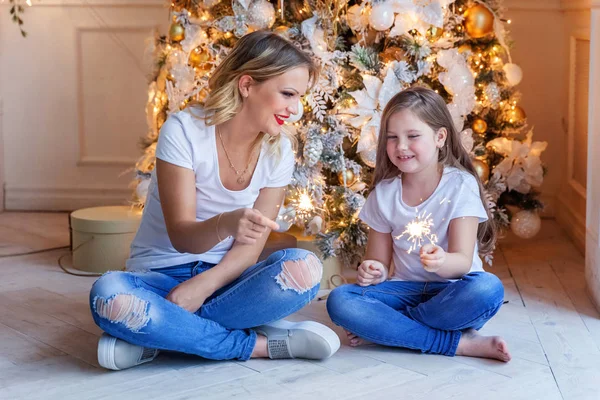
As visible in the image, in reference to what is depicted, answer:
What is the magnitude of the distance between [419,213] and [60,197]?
2221 millimetres

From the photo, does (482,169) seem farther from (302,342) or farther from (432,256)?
(302,342)

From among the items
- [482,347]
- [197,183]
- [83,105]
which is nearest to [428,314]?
[482,347]

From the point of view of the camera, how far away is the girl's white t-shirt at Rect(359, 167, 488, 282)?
6.02ft

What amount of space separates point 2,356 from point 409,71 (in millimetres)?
1291

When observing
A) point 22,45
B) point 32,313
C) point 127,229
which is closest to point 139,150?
point 22,45

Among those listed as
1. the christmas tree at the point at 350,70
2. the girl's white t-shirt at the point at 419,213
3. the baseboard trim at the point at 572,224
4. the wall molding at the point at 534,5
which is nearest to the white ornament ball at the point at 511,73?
the christmas tree at the point at 350,70

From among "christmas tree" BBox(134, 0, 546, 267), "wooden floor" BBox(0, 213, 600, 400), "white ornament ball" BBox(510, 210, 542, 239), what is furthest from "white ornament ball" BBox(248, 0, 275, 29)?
"white ornament ball" BBox(510, 210, 542, 239)

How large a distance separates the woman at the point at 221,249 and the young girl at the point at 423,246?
147 millimetres

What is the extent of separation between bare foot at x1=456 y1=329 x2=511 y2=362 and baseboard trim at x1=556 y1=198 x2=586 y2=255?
3.69 feet

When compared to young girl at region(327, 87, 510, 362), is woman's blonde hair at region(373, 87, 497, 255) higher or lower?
higher

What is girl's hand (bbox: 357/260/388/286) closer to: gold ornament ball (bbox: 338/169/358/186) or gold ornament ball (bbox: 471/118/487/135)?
gold ornament ball (bbox: 338/169/358/186)

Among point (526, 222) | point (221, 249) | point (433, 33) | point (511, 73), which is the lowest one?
point (526, 222)

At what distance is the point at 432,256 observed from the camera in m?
1.68

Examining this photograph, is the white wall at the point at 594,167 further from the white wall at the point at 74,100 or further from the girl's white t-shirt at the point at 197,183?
the white wall at the point at 74,100
